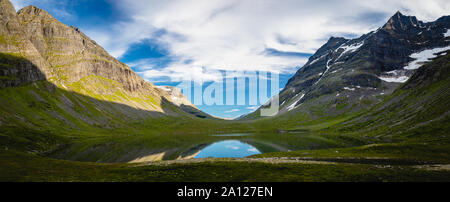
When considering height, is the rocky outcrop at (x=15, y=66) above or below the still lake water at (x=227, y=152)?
above

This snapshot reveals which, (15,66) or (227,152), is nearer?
(227,152)

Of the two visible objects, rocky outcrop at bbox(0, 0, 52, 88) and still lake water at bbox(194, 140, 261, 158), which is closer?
still lake water at bbox(194, 140, 261, 158)

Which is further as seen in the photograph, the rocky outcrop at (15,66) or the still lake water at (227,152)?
the rocky outcrop at (15,66)

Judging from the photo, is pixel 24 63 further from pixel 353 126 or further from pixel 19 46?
pixel 353 126

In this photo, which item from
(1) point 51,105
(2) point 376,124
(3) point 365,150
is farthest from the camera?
(1) point 51,105

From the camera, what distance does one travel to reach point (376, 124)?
475 feet

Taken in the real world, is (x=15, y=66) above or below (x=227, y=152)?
above

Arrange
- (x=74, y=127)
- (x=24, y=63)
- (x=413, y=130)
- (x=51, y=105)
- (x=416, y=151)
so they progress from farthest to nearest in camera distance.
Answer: (x=24, y=63)
(x=51, y=105)
(x=74, y=127)
(x=413, y=130)
(x=416, y=151)

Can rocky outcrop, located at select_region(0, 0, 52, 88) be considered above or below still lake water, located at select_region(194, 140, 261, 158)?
above
